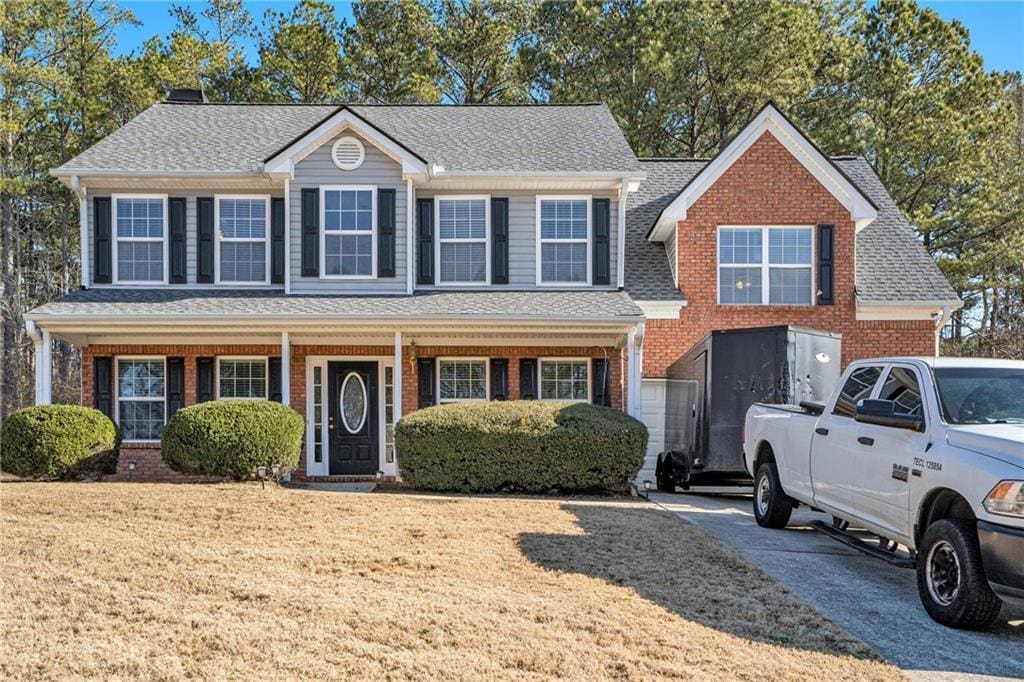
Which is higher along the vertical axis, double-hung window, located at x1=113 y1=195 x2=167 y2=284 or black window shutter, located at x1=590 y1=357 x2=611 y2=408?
double-hung window, located at x1=113 y1=195 x2=167 y2=284

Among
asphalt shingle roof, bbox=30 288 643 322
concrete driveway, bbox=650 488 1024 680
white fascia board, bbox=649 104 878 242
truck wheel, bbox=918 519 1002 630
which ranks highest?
white fascia board, bbox=649 104 878 242

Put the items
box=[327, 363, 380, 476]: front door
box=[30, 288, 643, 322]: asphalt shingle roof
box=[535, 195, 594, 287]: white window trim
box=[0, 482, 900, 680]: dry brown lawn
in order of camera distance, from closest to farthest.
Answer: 1. box=[0, 482, 900, 680]: dry brown lawn
2. box=[30, 288, 643, 322]: asphalt shingle roof
3. box=[327, 363, 380, 476]: front door
4. box=[535, 195, 594, 287]: white window trim

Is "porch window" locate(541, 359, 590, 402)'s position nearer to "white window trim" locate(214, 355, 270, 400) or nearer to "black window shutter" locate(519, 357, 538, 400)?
"black window shutter" locate(519, 357, 538, 400)

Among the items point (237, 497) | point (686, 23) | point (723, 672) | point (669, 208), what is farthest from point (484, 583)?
point (686, 23)

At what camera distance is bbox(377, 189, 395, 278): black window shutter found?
16.8 m

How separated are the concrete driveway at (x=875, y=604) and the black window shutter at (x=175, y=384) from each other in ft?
34.1

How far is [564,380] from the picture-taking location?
1711 centimetres

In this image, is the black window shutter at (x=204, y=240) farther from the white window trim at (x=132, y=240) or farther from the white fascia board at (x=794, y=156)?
the white fascia board at (x=794, y=156)

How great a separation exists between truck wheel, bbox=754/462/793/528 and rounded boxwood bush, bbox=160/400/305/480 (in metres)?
7.45

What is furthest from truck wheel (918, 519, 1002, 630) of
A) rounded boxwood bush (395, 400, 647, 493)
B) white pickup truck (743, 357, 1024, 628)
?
rounded boxwood bush (395, 400, 647, 493)

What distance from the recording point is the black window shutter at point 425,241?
17188 millimetres

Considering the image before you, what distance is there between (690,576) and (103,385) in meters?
12.9

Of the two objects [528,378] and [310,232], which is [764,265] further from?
[310,232]

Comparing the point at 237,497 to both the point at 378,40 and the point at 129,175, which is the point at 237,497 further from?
the point at 378,40
